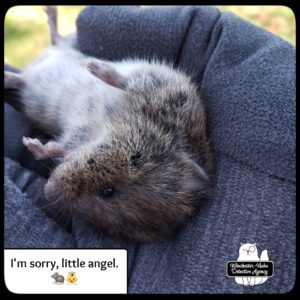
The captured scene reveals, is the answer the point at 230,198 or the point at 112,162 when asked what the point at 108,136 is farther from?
the point at 230,198

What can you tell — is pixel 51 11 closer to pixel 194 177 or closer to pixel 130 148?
pixel 130 148

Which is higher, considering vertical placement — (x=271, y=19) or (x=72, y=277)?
(x=271, y=19)

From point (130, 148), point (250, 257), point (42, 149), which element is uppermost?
point (130, 148)

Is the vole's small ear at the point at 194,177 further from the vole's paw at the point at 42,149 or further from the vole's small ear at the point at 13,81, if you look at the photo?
the vole's small ear at the point at 13,81

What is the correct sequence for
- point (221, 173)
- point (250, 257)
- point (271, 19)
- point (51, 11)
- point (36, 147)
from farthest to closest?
point (271, 19), point (51, 11), point (36, 147), point (221, 173), point (250, 257)

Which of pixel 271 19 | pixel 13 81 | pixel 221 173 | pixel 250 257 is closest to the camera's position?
pixel 250 257

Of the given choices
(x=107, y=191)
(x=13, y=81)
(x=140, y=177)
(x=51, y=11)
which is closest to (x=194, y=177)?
(x=140, y=177)

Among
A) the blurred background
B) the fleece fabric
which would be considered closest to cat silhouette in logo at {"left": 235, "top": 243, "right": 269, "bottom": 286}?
the fleece fabric
